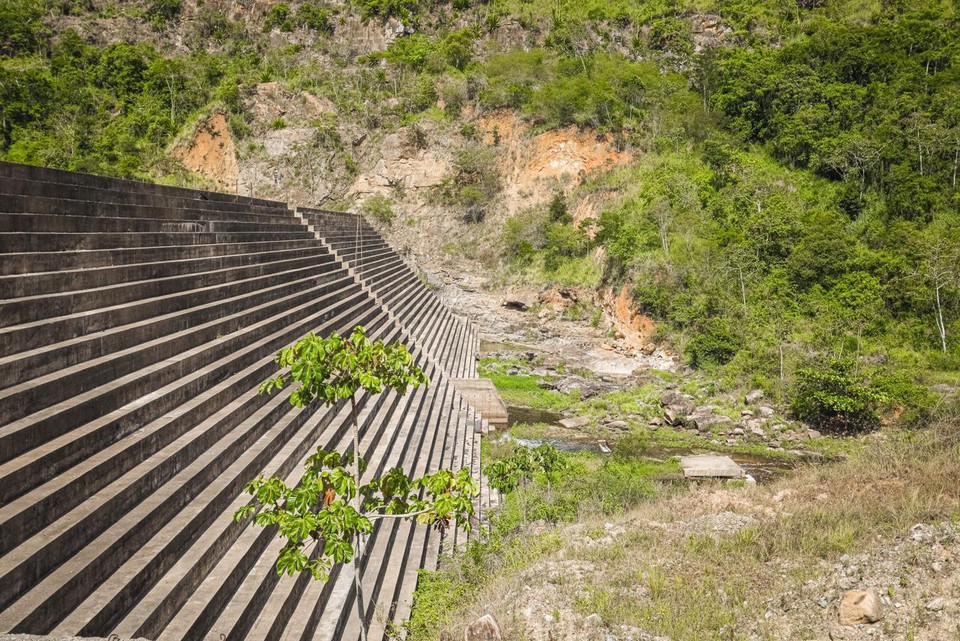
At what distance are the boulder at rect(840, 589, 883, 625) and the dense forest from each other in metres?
12.8

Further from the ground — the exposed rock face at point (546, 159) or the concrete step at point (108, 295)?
the exposed rock face at point (546, 159)

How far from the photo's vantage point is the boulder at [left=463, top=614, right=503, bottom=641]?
456 cm

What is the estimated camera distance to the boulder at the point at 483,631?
456 centimetres

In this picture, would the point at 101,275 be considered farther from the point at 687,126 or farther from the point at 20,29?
the point at 20,29

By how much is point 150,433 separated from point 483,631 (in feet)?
11.1

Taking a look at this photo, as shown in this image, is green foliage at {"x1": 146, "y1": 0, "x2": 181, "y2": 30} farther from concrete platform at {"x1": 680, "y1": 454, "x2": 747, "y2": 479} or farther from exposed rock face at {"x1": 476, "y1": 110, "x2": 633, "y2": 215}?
concrete platform at {"x1": 680, "y1": 454, "x2": 747, "y2": 479}

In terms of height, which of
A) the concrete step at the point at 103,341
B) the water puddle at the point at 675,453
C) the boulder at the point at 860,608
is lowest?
the water puddle at the point at 675,453

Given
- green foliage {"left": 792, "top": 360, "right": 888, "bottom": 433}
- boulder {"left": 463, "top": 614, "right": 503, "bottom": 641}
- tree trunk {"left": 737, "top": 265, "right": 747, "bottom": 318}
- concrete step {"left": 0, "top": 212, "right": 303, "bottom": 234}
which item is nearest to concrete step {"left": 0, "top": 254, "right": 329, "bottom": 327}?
concrete step {"left": 0, "top": 212, "right": 303, "bottom": 234}

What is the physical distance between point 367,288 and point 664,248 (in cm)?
1544

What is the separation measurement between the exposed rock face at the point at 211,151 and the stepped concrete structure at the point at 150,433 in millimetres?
33498

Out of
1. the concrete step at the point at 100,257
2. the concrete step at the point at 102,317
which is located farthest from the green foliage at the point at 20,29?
the concrete step at the point at 102,317

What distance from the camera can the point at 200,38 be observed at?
50.2m

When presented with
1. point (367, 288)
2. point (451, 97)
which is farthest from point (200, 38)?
point (367, 288)

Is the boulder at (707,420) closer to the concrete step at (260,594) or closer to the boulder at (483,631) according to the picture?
the concrete step at (260,594)
